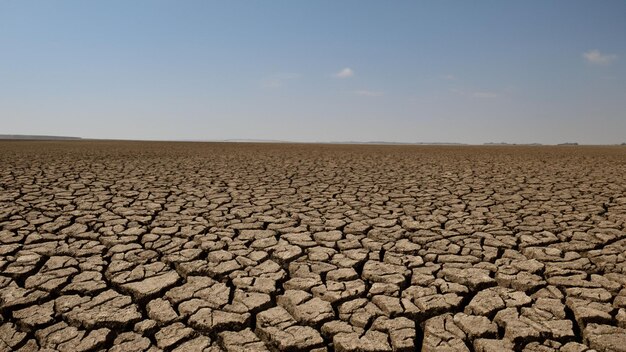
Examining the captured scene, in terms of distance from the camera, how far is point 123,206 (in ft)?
14.1

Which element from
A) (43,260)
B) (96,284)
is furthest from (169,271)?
(43,260)

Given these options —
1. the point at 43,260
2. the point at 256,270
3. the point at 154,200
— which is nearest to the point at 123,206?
the point at 154,200

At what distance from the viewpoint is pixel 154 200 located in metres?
4.66

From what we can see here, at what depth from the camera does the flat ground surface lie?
1743 mm

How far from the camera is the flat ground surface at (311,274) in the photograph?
1743mm

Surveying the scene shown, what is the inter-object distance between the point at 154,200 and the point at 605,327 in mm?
4229

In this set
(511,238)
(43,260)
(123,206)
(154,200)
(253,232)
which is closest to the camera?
(43,260)

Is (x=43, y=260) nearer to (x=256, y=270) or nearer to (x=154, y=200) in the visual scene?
Result: (x=256, y=270)

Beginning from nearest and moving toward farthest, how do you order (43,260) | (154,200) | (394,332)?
(394,332) < (43,260) < (154,200)

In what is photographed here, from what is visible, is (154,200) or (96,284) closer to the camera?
(96,284)

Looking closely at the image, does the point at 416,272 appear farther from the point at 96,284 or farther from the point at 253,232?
the point at 96,284

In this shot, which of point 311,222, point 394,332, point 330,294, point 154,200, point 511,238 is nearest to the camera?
point 394,332

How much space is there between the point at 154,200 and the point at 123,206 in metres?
0.41

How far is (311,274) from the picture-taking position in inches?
94.3
